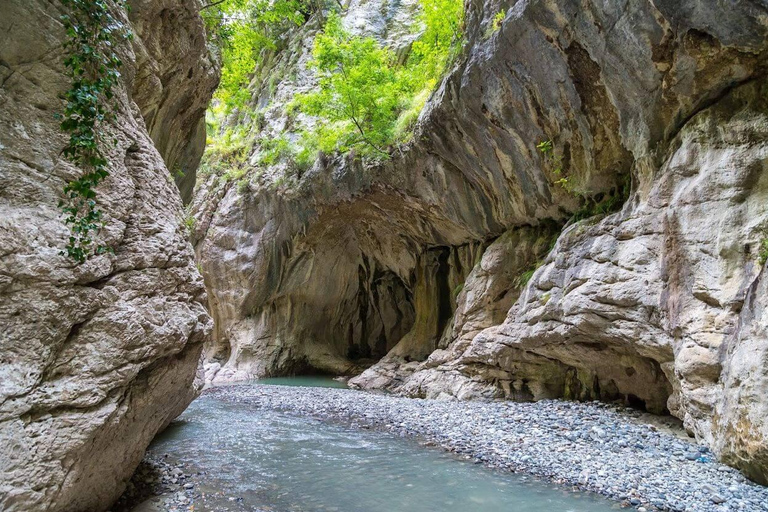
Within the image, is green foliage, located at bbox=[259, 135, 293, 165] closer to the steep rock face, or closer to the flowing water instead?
the flowing water

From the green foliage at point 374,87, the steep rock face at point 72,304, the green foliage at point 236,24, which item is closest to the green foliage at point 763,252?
the steep rock face at point 72,304

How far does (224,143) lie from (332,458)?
1968 cm

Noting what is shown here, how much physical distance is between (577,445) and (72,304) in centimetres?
671

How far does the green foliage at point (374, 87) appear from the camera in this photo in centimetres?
1435

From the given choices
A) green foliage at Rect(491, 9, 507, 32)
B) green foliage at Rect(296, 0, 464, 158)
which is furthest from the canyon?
green foliage at Rect(296, 0, 464, 158)

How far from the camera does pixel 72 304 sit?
3549 mm

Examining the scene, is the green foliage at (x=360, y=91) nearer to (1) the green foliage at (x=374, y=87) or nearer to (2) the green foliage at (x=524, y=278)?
(1) the green foliage at (x=374, y=87)

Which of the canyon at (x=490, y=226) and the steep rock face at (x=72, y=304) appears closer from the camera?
the steep rock face at (x=72, y=304)

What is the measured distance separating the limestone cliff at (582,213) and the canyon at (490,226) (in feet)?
0.14

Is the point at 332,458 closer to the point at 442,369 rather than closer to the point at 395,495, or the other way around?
the point at 395,495

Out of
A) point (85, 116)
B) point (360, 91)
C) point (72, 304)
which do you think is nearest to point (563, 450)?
point (72, 304)

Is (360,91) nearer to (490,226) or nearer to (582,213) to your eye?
(490,226)

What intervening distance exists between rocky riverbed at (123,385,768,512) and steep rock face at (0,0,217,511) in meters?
1.37

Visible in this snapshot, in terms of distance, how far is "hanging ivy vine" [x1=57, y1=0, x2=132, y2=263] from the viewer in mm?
3725
